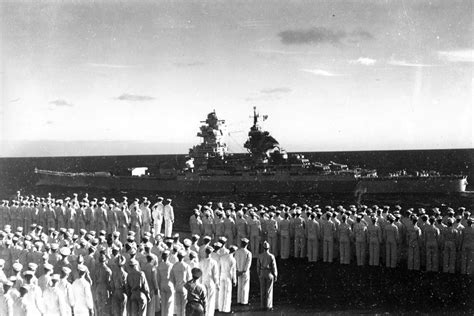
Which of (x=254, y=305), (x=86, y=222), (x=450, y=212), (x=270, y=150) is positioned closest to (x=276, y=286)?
(x=254, y=305)

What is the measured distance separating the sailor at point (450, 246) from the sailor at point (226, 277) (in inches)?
273

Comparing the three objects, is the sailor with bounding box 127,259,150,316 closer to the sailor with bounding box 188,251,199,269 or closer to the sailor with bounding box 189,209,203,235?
the sailor with bounding box 188,251,199,269

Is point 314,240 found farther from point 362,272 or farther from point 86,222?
point 86,222

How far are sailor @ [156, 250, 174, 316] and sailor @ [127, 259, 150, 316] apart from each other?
20.3 inches

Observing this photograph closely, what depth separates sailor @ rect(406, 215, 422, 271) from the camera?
1485 centimetres

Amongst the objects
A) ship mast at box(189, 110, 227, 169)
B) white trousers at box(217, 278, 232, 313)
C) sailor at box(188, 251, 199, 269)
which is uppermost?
ship mast at box(189, 110, 227, 169)

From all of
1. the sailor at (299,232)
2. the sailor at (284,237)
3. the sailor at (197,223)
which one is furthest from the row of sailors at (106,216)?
the sailor at (299,232)

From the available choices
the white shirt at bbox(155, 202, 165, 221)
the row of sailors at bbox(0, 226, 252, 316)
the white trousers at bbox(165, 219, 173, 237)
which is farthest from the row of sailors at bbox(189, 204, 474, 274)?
the row of sailors at bbox(0, 226, 252, 316)

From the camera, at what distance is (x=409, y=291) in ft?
42.9

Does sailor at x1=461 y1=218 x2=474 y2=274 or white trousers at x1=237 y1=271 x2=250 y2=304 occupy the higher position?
sailor at x1=461 y1=218 x2=474 y2=274

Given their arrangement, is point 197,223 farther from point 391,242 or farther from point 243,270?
point 391,242

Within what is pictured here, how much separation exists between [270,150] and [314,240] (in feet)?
128

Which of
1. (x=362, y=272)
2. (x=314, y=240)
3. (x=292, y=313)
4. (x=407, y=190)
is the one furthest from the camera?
(x=407, y=190)

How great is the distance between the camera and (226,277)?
11.5 metres
